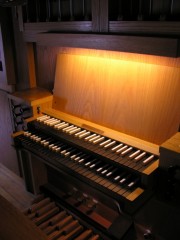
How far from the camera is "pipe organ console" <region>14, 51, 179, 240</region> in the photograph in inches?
70.2

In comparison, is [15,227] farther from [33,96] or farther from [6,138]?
[6,138]

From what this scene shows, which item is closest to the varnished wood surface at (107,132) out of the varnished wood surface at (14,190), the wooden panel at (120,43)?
the wooden panel at (120,43)

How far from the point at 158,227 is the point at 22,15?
224 centimetres

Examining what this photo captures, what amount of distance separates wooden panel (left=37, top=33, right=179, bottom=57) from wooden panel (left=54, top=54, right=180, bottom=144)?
10.3 inches

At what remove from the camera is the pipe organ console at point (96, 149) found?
1.78m

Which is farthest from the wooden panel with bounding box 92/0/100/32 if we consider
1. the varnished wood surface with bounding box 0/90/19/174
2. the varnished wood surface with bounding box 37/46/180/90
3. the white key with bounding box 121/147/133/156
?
the varnished wood surface with bounding box 0/90/19/174

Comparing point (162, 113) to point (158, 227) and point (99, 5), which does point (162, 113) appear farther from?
point (99, 5)

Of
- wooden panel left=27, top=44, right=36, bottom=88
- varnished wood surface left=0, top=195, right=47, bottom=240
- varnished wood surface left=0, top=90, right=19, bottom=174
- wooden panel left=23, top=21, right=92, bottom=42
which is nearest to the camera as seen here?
varnished wood surface left=0, top=195, right=47, bottom=240

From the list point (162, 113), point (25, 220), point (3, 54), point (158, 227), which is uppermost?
point (3, 54)

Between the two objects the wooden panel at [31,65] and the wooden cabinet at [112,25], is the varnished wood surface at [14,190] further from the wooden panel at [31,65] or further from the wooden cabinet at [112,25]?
the wooden cabinet at [112,25]

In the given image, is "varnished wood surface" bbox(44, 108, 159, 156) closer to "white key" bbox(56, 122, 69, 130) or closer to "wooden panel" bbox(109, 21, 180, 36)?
"white key" bbox(56, 122, 69, 130)

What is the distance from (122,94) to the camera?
7.00 feet

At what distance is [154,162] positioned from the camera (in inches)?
69.7

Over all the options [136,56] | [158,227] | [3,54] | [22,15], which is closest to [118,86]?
[136,56]
